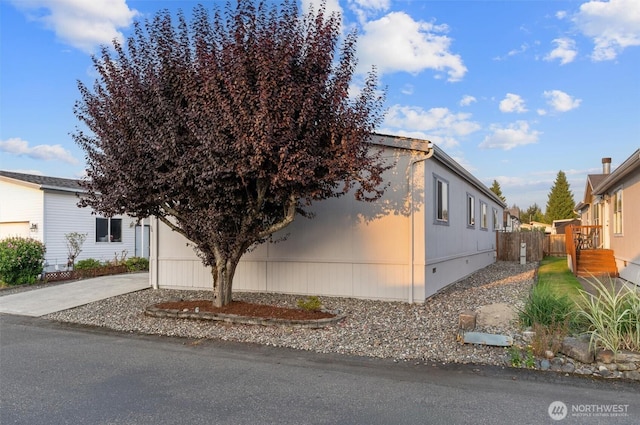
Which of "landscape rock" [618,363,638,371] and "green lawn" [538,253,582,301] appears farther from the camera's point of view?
"green lawn" [538,253,582,301]

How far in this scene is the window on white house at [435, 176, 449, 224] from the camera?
1009 cm

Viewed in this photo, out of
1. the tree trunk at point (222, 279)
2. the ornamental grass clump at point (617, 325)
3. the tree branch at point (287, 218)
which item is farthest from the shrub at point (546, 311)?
the tree trunk at point (222, 279)

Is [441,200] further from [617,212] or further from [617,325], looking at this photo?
[617,212]

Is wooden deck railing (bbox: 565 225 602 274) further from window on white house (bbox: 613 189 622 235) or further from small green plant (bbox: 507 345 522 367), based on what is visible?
small green plant (bbox: 507 345 522 367)

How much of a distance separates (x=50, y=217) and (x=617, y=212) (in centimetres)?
2021

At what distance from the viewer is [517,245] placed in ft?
70.2

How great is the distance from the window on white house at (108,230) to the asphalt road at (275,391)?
44.7 ft

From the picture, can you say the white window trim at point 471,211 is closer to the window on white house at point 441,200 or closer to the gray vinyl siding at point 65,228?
the window on white house at point 441,200

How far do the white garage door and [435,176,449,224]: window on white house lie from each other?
15.9 m

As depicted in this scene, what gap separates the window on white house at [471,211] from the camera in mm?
14164

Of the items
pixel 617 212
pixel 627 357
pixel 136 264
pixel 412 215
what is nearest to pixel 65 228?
pixel 136 264

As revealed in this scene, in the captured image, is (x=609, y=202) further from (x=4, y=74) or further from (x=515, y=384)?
(x=4, y=74)

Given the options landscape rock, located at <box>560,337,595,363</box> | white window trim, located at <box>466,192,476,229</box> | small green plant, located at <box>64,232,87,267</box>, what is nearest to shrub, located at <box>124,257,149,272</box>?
small green plant, located at <box>64,232,87,267</box>

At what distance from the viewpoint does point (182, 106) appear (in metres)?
7.23
